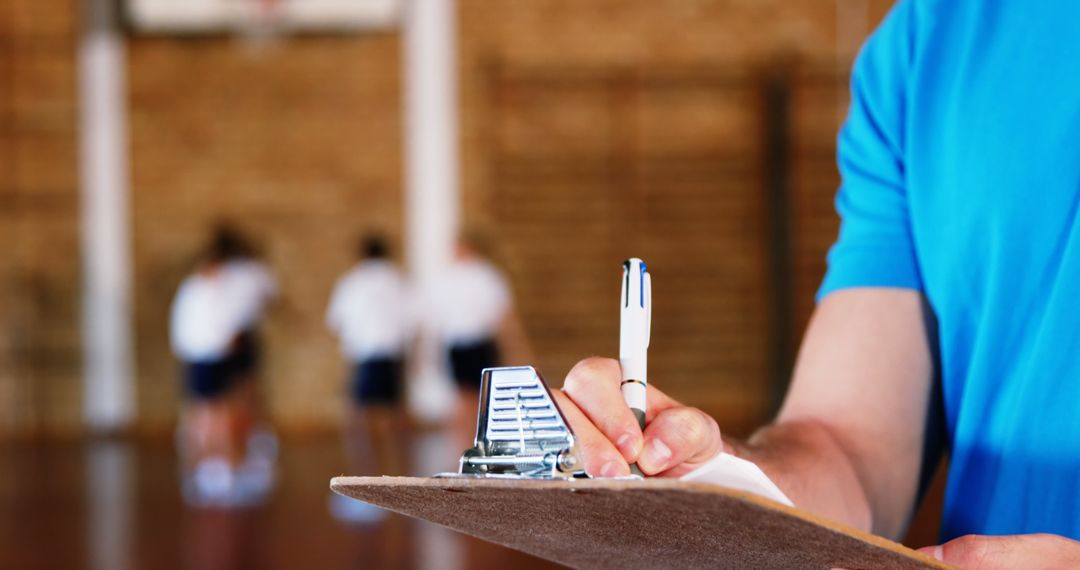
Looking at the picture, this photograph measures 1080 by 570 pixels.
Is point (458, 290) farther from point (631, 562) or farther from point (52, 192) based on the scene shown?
point (631, 562)

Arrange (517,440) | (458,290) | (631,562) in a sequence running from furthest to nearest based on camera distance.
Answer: (458,290)
(631,562)
(517,440)

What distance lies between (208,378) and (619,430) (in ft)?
21.8

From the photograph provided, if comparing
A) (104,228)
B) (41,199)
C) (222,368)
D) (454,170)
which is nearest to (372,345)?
(222,368)

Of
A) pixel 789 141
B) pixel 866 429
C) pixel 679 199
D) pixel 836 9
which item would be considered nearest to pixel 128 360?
pixel 679 199

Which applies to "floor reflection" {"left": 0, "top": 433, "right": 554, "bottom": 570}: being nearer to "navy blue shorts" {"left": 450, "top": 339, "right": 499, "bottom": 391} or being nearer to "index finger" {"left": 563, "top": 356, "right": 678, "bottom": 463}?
"navy blue shorts" {"left": 450, "top": 339, "right": 499, "bottom": 391}

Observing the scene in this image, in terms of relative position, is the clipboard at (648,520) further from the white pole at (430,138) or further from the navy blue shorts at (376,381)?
the white pole at (430,138)

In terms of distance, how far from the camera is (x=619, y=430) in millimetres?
735

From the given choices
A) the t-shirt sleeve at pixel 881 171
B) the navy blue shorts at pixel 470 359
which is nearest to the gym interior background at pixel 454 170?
the navy blue shorts at pixel 470 359

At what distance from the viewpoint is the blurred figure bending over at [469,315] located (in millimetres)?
7246

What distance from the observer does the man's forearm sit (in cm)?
96

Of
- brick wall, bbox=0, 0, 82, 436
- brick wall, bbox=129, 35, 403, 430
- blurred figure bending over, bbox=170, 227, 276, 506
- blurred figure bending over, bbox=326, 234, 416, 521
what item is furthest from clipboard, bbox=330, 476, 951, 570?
brick wall, bbox=0, 0, 82, 436

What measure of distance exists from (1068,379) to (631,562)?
1.20ft

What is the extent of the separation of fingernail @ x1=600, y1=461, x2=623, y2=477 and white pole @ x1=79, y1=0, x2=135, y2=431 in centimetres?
969

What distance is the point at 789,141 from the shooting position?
9656mm
